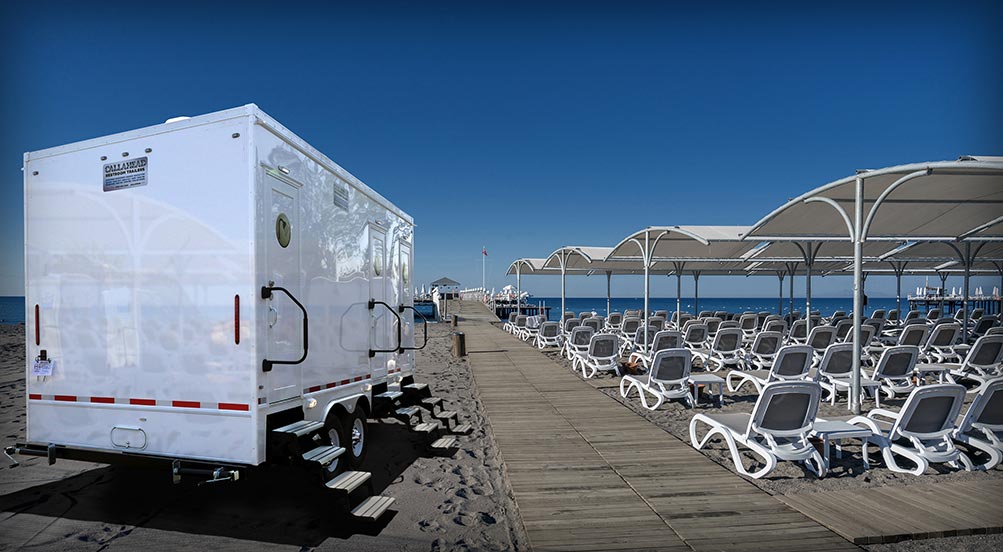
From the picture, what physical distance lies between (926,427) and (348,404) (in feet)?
17.4

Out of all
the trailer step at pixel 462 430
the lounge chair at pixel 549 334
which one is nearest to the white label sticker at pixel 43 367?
the trailer step at pixel 462 430

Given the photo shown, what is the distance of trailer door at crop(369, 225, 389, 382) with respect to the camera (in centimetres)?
588

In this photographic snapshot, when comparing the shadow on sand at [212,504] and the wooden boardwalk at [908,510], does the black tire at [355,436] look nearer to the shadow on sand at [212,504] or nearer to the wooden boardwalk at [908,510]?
the shadow on sand at [212,504]

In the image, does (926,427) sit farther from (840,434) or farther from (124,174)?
(124,174)

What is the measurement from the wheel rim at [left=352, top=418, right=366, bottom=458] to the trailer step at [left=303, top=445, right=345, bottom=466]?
102 centimetres

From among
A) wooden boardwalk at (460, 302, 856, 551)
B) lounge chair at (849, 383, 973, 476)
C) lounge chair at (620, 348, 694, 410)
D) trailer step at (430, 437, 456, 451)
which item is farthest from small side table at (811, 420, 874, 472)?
trailer step at (430, 437, 456, 451)

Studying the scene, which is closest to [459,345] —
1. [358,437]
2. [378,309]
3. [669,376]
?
[669,376]

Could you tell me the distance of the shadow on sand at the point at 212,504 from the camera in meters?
3.99

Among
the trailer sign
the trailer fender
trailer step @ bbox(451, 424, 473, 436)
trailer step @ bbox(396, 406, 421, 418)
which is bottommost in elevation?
trailer step @ bbox(451, 424, 473, 436)

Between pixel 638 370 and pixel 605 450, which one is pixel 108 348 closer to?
pixel 605 450

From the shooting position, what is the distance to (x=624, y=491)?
4.47 metres

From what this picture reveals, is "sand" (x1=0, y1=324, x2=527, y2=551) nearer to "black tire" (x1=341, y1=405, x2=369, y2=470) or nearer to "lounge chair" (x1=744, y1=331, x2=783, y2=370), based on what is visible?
"black tire" (x1=341, y1=405, x2=369, y2=470)

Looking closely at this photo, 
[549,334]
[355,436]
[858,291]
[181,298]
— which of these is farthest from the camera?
[549,334]

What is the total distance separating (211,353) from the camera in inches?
143
